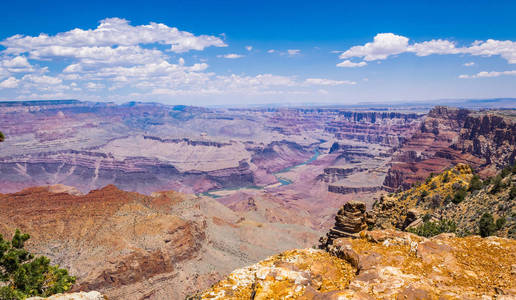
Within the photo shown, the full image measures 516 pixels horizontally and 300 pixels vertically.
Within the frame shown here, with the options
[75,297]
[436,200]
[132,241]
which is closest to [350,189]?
[436,200]

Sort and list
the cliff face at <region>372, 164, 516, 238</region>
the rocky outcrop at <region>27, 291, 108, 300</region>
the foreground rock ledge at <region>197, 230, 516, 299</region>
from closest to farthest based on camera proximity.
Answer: the foreground rock ledge at <region>197, 230, 516, 299</region>
the rocky outcrop at <region>27, 291, 108, 300</region>
the cliff face at <region>372, 164, 516, 238</region>

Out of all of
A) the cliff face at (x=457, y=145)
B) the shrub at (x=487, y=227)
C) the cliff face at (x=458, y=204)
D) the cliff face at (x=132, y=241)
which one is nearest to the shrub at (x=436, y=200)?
the cliff face at (x=458, y=204)

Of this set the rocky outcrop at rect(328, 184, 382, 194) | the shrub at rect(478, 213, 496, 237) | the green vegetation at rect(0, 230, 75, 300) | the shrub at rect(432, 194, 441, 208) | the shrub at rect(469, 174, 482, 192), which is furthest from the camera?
the rocky outcrop at rect(328, 184, 382, 194)

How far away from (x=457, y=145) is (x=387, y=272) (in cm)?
14861

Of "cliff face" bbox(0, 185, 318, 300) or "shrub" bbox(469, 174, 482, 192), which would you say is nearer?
"shrub" bbox(469, 174, 482, 192)

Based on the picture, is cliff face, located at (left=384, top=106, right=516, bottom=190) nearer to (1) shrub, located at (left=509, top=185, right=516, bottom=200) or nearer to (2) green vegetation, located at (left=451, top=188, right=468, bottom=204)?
(2) green vegetation, located at (left=451, top=188, right=468, bottom=204)

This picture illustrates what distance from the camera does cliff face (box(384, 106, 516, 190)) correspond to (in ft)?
338

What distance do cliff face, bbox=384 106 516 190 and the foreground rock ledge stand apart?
95.5 metres


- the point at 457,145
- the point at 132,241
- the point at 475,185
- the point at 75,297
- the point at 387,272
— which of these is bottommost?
the point at 132,241

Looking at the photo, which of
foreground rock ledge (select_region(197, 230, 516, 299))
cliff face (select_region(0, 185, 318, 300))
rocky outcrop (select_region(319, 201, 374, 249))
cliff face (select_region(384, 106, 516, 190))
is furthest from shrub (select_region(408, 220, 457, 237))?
cliff face (select_region(384, 106, 516, 190))

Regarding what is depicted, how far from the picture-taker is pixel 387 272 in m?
11.3

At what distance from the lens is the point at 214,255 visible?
75.2 m

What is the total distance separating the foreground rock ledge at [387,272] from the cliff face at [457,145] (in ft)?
313

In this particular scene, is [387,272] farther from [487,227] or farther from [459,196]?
[459,196]
